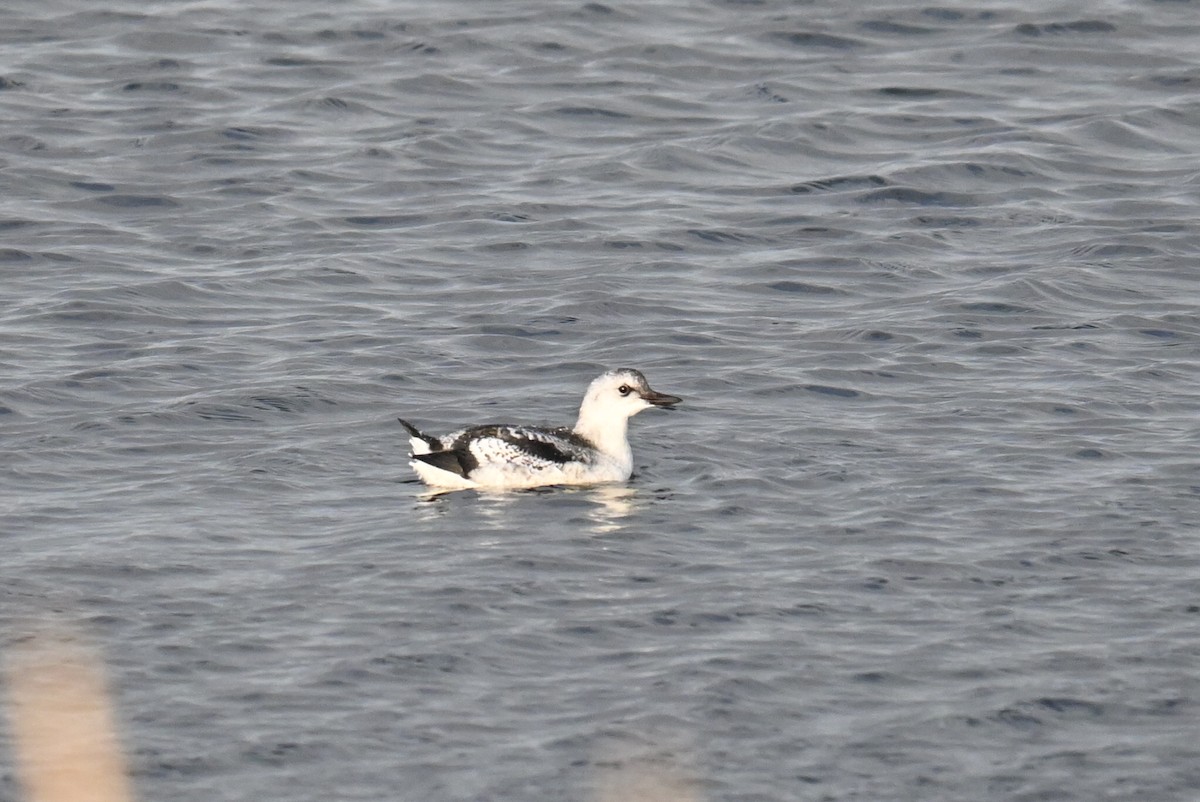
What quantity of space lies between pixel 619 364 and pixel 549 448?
3.06 metres

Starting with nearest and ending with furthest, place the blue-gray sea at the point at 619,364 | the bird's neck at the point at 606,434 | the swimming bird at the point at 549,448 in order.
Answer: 1. the blue-gray sea at the point at 619,364
2. the swimming bird at the point at 549,448
3. the bird's neck at the point at 606,434

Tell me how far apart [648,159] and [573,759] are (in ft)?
50.6

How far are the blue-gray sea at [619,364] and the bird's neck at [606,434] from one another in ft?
1.08

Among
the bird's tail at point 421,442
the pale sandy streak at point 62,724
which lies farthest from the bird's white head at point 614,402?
the pale sandy streak at point 62,724

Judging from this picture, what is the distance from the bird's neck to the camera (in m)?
16.8

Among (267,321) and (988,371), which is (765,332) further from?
(267,321)

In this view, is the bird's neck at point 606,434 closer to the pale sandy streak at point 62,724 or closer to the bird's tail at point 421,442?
the bird's tail at point 421,442

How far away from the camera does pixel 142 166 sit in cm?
2491

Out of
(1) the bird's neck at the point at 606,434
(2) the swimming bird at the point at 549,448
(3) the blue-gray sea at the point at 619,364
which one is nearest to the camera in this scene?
(3) the blue-gray sea at the point at 619,364

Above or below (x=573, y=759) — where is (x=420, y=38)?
above

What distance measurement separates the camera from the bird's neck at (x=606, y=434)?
16781 mm

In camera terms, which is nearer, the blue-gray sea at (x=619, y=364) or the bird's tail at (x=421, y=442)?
the blue-gray sea at (x=619, y=364)

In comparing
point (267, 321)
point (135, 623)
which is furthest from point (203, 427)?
point (135, 623)

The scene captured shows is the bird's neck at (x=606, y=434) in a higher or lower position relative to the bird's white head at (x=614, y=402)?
lower
